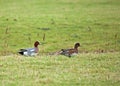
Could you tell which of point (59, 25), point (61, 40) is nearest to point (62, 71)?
point (61, 40)

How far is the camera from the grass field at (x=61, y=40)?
53.4 ft

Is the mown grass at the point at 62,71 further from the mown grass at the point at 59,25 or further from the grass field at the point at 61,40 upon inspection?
the mown grass at the point at 59,25

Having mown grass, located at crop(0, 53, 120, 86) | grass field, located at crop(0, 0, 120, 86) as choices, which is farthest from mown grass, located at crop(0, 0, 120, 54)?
mown grass, located at crop(0, 53, 120, 86)

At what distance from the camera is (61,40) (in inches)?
1357

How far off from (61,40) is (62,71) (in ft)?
56.5

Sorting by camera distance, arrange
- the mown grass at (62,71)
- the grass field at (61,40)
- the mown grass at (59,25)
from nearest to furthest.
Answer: the mown grass at (62,71)
the grass field at (61,40)
the mown grass at (59,25)

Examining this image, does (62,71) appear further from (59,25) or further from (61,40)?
(59,25)

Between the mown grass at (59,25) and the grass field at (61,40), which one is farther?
the mown grass at (59,25)

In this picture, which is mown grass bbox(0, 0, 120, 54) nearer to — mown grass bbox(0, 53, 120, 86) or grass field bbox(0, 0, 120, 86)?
grass field bbox(0, 0, 120, 86)

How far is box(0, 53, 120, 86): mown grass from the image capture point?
50.8 ft

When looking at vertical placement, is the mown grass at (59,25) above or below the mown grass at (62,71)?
below

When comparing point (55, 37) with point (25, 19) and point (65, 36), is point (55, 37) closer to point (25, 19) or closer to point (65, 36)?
point (65, 36)

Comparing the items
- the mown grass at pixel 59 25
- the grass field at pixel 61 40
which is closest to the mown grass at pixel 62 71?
the grass field at pixel 61 40

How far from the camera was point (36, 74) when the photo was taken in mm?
16594
